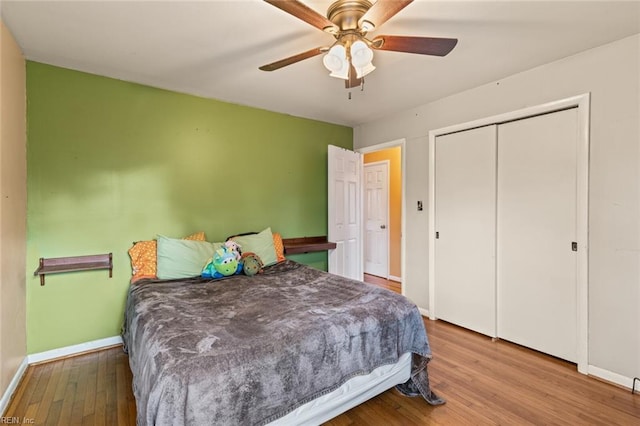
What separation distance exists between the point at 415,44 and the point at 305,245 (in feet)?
8.25

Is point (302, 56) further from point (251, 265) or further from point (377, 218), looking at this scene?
point (377, 218)

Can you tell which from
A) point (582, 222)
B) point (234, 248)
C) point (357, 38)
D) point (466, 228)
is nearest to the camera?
point (357, 38)

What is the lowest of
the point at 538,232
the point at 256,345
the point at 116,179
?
the point at 256,345

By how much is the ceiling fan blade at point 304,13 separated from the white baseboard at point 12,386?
2715mm

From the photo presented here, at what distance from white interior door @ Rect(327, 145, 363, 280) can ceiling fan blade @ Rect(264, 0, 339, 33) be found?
219 centimetres

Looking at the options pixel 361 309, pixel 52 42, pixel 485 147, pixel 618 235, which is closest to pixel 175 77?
pixel 52 42

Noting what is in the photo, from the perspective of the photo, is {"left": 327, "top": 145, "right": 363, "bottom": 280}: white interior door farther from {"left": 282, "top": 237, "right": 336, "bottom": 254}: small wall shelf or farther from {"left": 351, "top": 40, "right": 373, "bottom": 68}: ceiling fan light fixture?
{"left": 351, "top": 40, "right": 373, "bottom": 68}: ceiling fan light fixture

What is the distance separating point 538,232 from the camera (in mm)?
2598

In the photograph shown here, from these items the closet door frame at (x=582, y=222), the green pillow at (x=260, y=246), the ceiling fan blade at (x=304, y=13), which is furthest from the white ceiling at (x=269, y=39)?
the green pillow at (x=260, y=246)

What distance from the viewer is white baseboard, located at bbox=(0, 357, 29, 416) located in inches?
72.5

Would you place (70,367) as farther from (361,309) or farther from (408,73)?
(408,73)

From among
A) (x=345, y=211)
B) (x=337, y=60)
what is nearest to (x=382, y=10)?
(x=337, y=60)

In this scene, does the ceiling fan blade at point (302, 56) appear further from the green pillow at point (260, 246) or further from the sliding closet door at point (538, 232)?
the sliding closet door at point (538, 232)

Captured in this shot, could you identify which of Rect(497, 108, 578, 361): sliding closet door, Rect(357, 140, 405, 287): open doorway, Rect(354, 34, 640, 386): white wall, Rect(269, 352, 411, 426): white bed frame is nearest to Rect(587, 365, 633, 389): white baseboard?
Rect(354, 34, 640, 386): white wall
